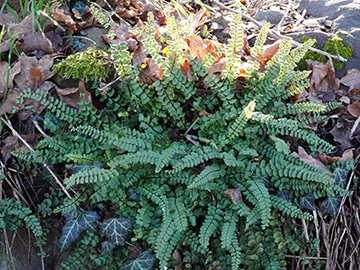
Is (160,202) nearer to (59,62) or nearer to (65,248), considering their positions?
(65,248)

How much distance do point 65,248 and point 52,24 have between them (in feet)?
6.61

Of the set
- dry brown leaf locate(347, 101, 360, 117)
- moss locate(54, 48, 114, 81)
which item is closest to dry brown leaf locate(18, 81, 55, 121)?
moss locate(54, 48, 114, 81)

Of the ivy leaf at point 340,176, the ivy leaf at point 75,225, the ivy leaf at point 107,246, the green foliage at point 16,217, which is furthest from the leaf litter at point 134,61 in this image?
the ivy leaf at point 107,246

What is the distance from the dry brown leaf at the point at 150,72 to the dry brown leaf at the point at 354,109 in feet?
5.48

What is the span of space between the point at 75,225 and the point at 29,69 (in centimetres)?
137

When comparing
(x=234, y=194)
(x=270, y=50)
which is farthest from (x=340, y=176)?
(x=270, y=50)

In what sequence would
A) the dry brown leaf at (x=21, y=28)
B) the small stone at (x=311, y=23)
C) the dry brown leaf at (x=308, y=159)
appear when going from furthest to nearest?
the small stone at (x=311, y=23)
the dry brown leaf at (x=21, y=28)
the dry brown leaf at (x=308, y=159)

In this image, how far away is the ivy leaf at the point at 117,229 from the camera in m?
2.55

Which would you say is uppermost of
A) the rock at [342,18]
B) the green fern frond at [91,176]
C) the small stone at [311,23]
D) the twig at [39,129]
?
the rock at [342,18]

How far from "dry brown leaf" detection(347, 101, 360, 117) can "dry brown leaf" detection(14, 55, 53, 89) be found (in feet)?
8.50

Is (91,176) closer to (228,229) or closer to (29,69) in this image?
(228,229)

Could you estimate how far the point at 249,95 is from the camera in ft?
9.52

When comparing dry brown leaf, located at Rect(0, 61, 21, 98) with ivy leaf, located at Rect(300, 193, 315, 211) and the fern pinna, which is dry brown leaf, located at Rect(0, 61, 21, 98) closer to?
the fern pinna

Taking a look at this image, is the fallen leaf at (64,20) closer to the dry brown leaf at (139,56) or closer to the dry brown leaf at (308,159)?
the dry brown leaf at (139,56)
